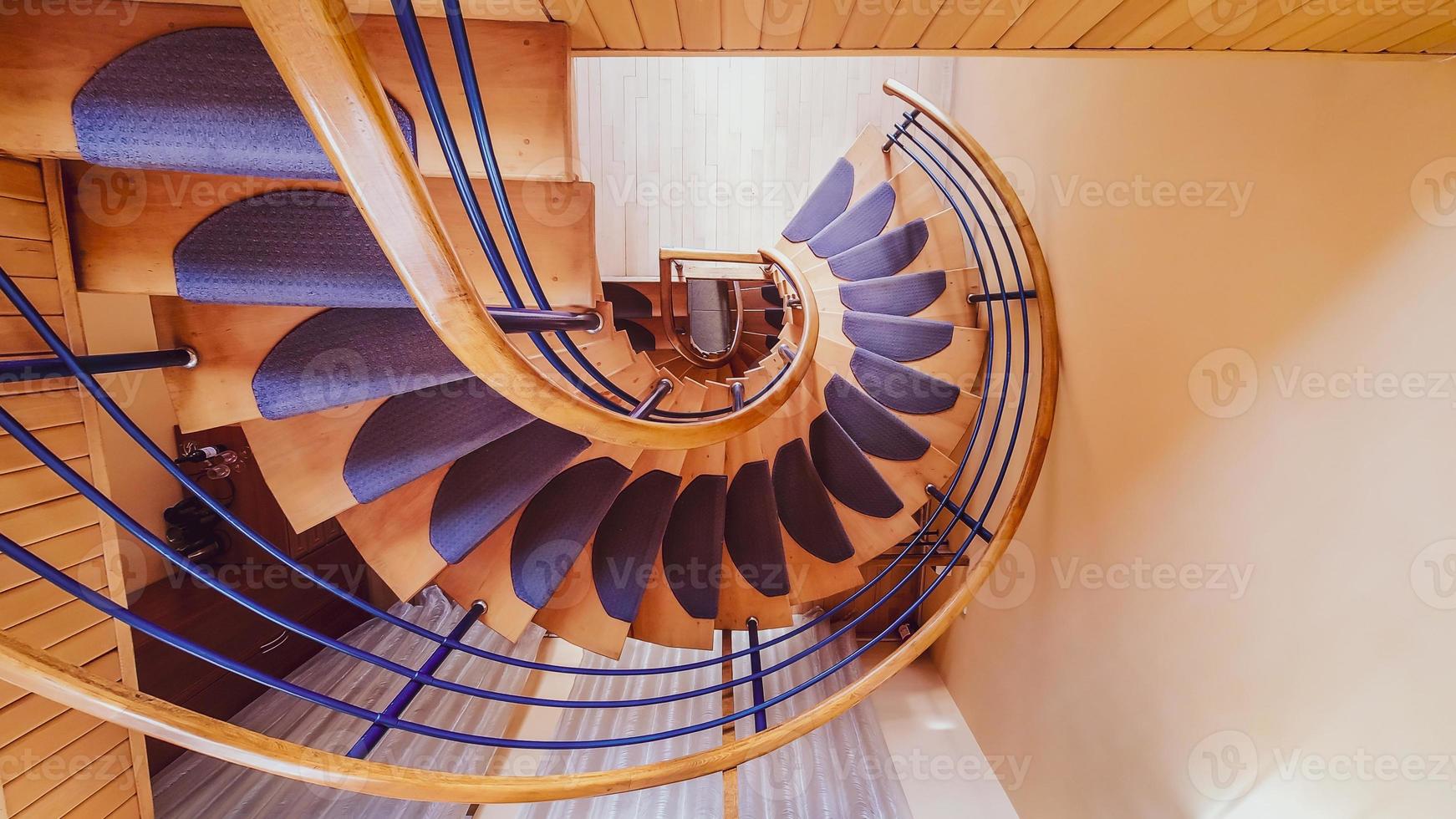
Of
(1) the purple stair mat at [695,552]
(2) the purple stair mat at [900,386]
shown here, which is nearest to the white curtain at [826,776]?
(1) the purple stair mat at [695,552]

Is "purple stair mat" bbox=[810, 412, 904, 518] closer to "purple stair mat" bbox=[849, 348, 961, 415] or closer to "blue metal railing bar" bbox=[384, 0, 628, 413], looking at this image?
"purple stair mat" bbox=[849, 348, 961, 415]

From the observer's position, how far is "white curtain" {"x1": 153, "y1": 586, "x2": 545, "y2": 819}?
→ 216 cm

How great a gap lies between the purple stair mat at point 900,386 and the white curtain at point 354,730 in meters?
2.01

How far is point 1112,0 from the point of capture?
2.83 feet

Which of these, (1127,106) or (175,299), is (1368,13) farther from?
(175,299)

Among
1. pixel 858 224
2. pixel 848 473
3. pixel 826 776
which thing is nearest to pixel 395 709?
pixel 848 473

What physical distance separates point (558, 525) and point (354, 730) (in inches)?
71.0

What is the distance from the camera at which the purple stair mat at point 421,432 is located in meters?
1.28

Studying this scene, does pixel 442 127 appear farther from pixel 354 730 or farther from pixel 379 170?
pixel 354 730

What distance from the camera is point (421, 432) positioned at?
4.42 ft

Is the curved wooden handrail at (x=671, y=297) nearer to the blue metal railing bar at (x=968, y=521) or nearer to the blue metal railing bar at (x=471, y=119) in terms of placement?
the blue metal railing bar at (x=968, y=521)

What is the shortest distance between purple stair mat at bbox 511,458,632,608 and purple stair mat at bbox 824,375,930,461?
1.00m

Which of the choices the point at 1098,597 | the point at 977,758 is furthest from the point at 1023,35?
the point at 977,758

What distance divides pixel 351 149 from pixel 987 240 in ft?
6.92
